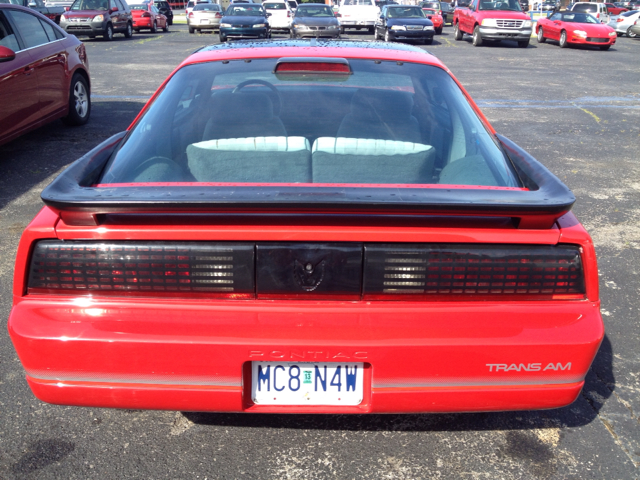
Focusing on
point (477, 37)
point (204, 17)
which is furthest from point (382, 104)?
point (204, 17)

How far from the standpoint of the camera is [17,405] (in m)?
2.72

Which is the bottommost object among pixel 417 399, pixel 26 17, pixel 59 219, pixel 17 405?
pixel 17 405

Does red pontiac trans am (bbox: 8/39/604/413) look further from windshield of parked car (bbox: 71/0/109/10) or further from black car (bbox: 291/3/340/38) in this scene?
windshield of parked car (bbox: 71/0/109/10)

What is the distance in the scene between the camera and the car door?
20.0 feet

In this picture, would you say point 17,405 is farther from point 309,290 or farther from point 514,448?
point 514,448

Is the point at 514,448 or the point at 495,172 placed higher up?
the point at 495,172

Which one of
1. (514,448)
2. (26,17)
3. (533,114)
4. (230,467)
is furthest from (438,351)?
(533,114)

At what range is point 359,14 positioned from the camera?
2653 centimetres

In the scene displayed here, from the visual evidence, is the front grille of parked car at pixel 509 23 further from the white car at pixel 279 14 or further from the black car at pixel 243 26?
the white car at pixel 279 14

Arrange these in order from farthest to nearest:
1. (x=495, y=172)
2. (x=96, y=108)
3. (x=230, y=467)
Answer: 1. (x=96, y=108)
2. (x=495, y=172)
3. (x=230, y=467)

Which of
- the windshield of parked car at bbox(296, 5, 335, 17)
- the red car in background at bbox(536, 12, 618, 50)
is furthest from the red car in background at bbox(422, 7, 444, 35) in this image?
the windshield of parked car at bbox(296, 5, 335, 17)

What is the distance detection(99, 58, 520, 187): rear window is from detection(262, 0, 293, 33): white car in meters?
25.3

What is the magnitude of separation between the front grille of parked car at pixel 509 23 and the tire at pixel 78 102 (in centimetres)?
1723

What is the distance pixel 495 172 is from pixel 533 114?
7970mm
